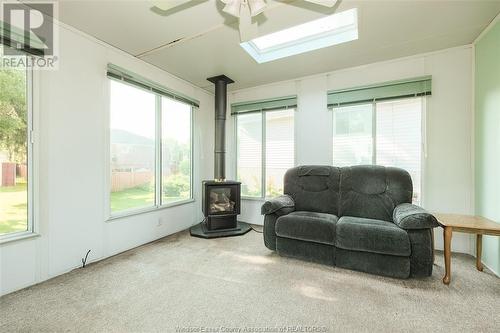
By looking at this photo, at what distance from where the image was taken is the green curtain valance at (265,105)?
367 cm

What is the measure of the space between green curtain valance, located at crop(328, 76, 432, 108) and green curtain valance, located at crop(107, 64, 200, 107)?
94.9 inches

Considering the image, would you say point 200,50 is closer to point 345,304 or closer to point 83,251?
point 83,251

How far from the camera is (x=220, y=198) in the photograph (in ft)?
11.5

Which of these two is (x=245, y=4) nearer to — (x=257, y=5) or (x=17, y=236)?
(x=257, y=5)

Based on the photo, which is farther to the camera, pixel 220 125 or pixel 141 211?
pixel 220 125

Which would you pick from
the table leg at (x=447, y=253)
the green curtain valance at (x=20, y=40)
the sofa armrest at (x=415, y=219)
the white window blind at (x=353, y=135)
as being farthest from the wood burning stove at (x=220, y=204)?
the table leg at (x=447, y=253)

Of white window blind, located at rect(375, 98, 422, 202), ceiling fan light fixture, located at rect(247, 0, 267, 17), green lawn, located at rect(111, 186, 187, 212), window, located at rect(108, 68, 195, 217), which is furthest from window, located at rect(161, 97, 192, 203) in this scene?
white window blind, located at rect(375, 98, 422, 202)

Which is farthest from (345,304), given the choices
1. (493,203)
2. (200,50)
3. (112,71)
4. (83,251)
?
(112,71)

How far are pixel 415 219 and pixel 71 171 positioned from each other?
11.4 ft

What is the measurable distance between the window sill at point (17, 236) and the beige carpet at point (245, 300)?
449 mm

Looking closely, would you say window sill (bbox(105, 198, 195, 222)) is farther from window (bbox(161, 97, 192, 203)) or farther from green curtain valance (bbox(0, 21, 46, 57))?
green curtain valance (bbox(0, 21, 46, 57))

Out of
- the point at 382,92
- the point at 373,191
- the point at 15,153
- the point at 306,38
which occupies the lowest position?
the point at 373,191

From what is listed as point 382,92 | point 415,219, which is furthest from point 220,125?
point 415,219

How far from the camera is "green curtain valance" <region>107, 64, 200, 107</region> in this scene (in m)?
2.55
